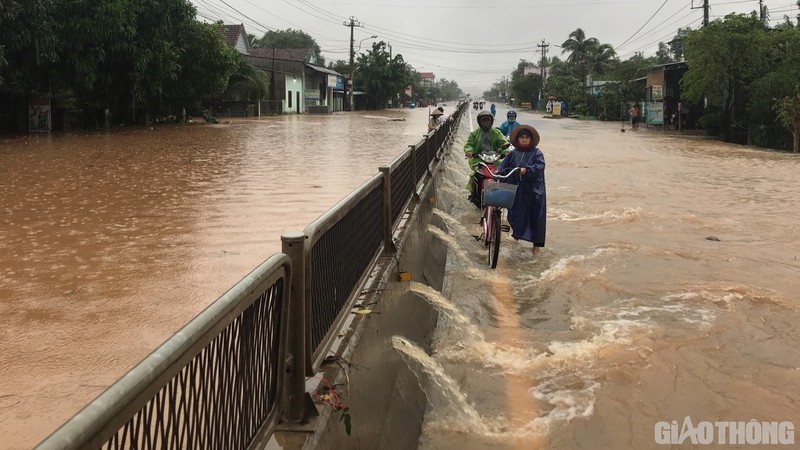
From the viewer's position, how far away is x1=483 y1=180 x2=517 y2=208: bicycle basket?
683cm

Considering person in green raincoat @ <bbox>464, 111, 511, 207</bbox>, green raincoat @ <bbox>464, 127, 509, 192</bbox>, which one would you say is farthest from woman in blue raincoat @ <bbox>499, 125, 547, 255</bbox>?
green raincoat @ <bbox>464, 127, 509, 192</bbox>

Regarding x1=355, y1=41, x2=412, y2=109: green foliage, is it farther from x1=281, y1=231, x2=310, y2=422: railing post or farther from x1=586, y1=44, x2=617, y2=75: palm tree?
x1=281, y1=231, x2=310, y2=422: railing post

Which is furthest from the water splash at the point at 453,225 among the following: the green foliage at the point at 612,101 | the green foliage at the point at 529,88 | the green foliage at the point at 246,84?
the green foliage at the point at 529,88

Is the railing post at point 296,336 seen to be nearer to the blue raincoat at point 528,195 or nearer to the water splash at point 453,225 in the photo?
the blue raincoat at point 528,195

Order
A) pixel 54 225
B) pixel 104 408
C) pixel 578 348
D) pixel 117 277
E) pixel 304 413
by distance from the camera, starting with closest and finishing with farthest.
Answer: pixel 104 408, pixel 304 413, pixel 578 348, pixel 117 277, pixel 54 225

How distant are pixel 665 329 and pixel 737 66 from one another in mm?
27731

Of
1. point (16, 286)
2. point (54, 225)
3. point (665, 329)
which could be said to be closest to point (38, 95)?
point (54, 225)

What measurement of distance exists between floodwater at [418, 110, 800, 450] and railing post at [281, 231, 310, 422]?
1503 mm

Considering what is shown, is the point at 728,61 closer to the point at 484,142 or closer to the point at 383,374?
the point at 484,142

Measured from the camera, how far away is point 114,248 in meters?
7.07

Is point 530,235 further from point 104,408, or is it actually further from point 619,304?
point 104,408

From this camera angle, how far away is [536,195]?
7488mm

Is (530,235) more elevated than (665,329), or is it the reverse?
(530,235)

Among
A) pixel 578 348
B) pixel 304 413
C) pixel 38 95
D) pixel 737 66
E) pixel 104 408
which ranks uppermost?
pixel 737 66
